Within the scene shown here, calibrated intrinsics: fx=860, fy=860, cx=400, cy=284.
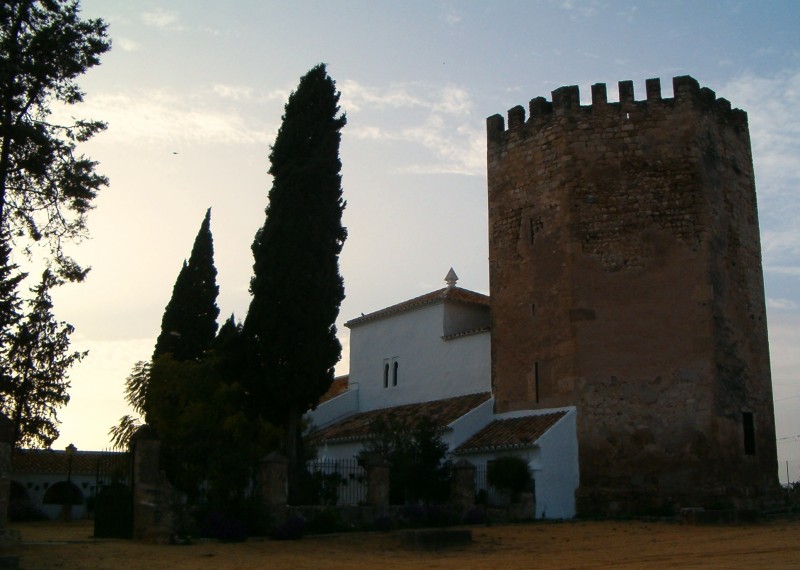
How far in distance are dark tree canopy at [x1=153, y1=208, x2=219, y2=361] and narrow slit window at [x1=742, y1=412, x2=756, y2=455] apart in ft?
60.2

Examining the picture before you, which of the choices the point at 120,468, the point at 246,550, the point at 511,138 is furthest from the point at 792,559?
the point at 120,468

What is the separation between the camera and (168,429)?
1061 inches

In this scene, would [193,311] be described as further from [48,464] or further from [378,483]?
[378,483]

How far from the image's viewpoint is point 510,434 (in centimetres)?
2473

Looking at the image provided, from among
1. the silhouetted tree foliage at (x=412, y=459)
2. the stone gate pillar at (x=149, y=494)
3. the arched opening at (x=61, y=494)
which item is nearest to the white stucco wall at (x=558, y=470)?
the silhouetted tree foliage at (x=412, y=459)

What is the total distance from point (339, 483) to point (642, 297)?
996cm

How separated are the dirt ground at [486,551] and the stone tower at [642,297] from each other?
11.6 ft

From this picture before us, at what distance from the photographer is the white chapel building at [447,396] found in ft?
78.0

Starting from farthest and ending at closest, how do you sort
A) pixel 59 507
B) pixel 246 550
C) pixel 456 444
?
pixel 59 507 → pixel 456 444 → pixel 246 550

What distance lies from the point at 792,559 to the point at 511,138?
686 inches

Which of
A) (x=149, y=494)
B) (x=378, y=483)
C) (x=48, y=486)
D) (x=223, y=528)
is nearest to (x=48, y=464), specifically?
(x=48, y=486)

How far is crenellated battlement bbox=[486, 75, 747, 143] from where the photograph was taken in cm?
2555

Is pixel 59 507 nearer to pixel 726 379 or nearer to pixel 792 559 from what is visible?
pixel 726 379

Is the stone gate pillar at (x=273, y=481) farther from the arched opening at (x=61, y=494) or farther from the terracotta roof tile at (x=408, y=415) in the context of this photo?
the arched opening at (x=61, y=494)
